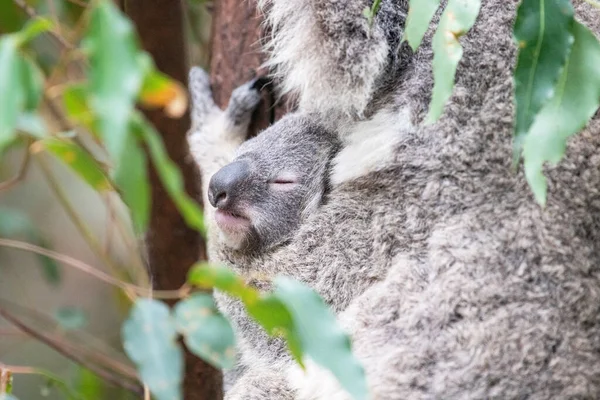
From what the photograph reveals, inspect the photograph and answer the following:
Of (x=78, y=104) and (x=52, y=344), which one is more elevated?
(x=78, y=104)

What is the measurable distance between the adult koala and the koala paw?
49 cm

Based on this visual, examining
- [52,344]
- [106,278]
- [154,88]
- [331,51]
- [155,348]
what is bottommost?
[52,344]

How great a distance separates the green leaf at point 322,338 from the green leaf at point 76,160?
432 mm

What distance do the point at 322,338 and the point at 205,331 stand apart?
0.70 feet

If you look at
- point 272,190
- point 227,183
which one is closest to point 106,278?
point 227,183

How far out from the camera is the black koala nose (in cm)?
253

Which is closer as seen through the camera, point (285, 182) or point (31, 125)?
point (31, 125)

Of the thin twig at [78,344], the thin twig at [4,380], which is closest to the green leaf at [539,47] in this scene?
the thin twig at [4,380]

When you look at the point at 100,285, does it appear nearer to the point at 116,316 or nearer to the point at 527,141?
the point at 116,316

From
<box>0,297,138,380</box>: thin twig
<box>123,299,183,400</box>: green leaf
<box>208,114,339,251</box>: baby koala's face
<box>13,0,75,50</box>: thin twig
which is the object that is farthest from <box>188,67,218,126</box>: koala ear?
<box>123,299,183,400</box>: green leaf

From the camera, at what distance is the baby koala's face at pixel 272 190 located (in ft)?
8.27

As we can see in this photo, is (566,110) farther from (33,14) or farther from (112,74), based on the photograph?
(33,14)

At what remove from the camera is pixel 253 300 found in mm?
1371

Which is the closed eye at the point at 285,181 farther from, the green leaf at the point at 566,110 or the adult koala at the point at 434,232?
the green leaf at the point at 566,110
